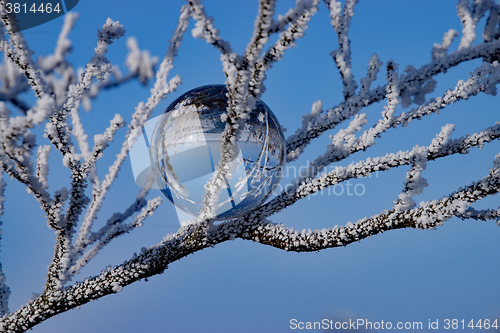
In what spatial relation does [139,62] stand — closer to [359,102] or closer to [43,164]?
[43,164]

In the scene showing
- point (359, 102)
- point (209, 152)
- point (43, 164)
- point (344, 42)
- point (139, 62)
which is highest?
point (139, 62)

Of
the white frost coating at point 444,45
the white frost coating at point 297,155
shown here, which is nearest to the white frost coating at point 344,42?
the white frost coating at point 297,155

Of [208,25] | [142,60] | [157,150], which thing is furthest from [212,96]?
[142,60]

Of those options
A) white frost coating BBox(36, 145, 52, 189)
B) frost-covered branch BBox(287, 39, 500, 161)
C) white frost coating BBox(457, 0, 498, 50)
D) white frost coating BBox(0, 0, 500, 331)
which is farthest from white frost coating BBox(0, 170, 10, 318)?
white frost coating BBox(457, 0, 498, 50)

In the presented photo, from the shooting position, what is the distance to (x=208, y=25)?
36.5 inches

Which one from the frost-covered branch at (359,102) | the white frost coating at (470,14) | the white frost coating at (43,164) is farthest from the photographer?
the white frost coating at (43,164)

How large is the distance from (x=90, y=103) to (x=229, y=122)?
3.37 metres

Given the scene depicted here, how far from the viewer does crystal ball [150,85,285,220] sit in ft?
4.53

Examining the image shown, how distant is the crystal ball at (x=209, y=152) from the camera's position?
4.53 ft

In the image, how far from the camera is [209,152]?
1.38 meters

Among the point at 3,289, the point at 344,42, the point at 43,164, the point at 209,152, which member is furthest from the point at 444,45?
the point at 3,289

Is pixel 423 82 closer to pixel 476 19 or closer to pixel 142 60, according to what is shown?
pixel 476 19

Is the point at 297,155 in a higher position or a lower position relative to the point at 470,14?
lower

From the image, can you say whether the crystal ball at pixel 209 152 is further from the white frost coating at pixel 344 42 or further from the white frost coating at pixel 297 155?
the white frost coating at pixel 344 42
